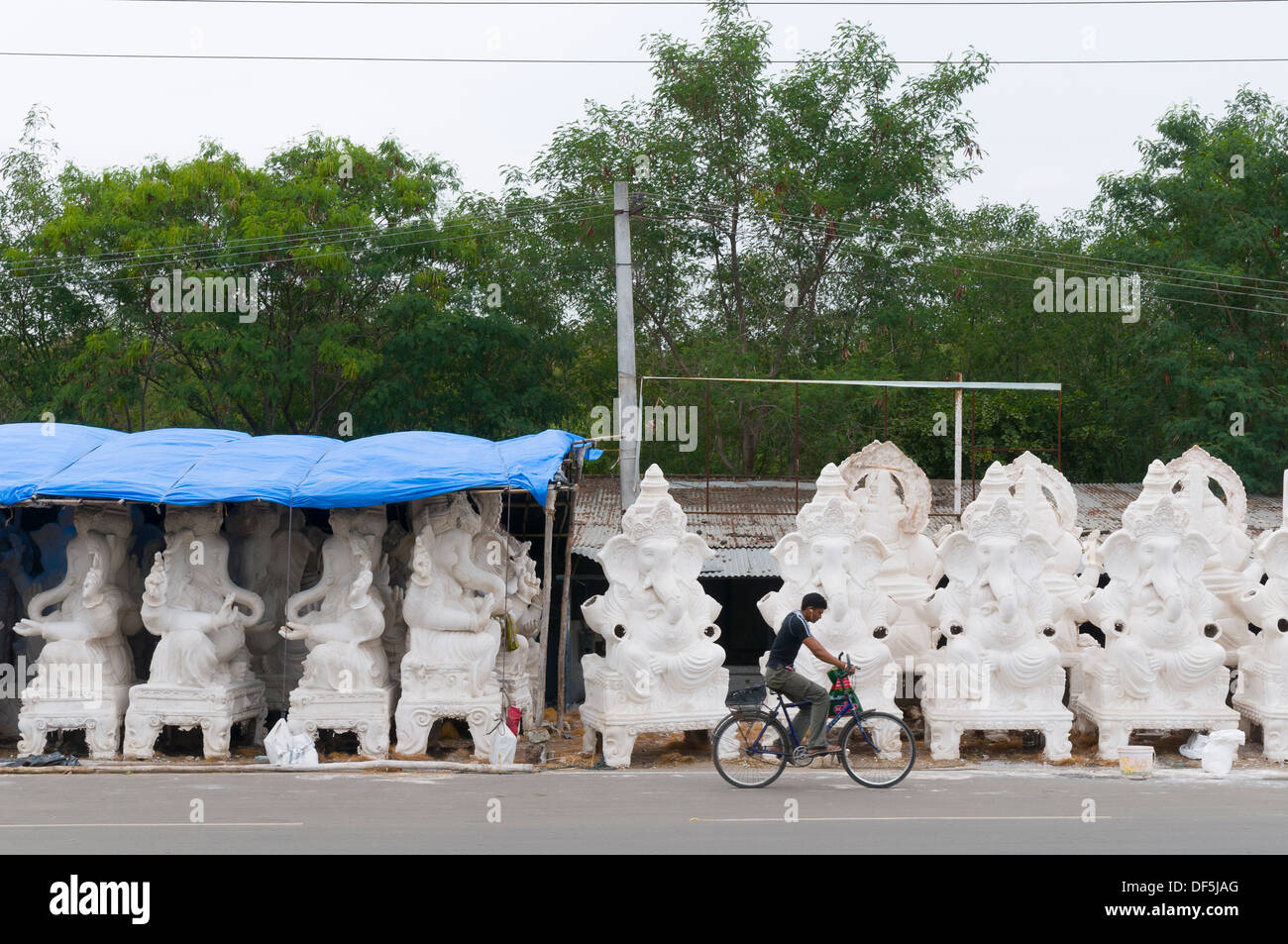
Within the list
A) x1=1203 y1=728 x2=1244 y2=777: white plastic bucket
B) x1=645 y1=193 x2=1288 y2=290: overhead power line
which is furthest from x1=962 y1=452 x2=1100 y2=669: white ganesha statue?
x1=645 y1=193 x2=1288 y2=290: overhead power line

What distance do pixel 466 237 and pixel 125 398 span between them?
532cm

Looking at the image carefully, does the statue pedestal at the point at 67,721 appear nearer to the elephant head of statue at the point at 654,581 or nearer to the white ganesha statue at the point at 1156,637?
the elephant head of statue at the point at 654,581

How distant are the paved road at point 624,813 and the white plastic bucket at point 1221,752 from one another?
15cm

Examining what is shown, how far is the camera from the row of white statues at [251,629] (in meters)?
10.8

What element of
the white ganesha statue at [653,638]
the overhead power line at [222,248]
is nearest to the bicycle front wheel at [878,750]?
the white ganesha statue at [653,638]

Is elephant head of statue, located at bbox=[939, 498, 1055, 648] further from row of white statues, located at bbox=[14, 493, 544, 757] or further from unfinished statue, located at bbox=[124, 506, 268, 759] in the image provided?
unfinished statue, located at bbox=[124, 506, 268, 759]

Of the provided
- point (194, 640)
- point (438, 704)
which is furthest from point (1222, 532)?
point (194, 640)

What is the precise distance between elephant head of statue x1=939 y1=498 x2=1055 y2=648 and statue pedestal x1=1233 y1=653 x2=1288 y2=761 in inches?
68.6

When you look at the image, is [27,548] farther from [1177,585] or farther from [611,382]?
[611,382]

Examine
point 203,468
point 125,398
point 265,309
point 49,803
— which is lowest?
point 49,803

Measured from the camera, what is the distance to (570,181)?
72.2ft

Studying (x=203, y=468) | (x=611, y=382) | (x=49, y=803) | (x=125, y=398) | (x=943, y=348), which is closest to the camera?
(x=49, y=803)

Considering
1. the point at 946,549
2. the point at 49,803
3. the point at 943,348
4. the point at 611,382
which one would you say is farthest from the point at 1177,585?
the point at 943,348

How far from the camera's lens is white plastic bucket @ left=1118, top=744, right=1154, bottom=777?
10.2 m
